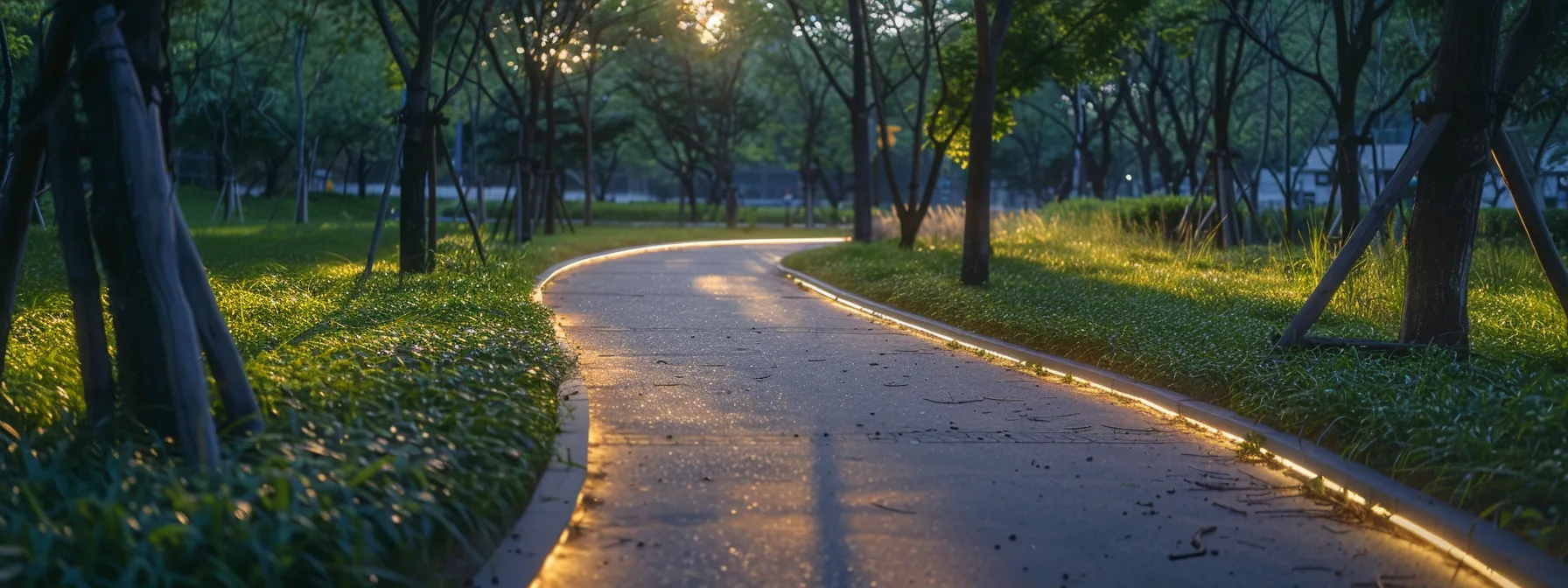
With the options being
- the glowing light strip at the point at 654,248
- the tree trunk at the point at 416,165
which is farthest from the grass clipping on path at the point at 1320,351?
the tree trunk at the point at 416,165

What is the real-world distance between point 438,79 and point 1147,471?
1669 inches

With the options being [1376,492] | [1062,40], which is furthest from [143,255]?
[1062,40]

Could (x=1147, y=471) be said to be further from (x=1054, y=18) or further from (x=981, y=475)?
(x=1054, y=18)

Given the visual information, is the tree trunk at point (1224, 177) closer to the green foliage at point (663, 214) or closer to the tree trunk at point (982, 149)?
the tree trunk at point (982, 149)

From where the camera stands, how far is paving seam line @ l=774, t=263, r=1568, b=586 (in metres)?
5.71

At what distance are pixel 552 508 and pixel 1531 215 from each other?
7299 millimetres

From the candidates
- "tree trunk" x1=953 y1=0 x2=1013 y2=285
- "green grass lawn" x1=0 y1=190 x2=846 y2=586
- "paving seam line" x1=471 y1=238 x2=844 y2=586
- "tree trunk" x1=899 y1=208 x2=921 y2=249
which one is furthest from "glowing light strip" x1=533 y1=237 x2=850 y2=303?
"paving seam line" x1=471 y1=238 x2=844 y2=586

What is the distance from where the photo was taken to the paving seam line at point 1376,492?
571 cm

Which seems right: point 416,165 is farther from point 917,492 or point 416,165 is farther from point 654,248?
point 654,248

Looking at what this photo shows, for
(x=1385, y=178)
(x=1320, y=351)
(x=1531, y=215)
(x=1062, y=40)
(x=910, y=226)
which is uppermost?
(x=1062, y=40)

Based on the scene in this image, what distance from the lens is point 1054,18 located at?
23422mm

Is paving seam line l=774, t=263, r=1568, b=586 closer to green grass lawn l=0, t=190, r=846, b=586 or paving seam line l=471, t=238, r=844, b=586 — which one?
paving seam line l=471, t=238, r=844, b=586

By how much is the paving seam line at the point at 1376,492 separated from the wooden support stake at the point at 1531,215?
2695 mm

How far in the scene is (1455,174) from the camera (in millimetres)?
10109
